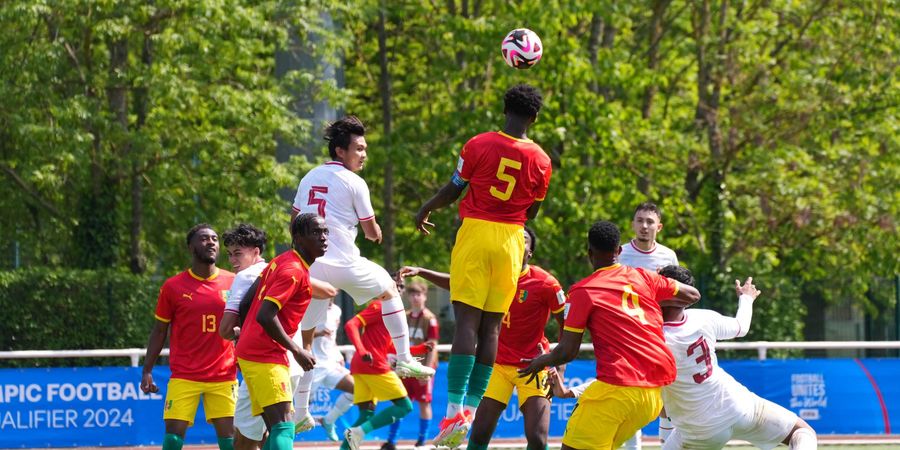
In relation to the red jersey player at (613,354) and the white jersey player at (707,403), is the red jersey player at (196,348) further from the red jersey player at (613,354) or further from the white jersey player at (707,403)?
the white jersey player at (707,403)

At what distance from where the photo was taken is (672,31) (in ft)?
92.8

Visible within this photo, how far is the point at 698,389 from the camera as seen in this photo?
1003 centimetres

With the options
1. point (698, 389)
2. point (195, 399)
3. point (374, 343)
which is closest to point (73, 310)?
point (374, 343)

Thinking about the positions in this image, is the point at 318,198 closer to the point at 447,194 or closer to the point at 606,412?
the point at 447,194

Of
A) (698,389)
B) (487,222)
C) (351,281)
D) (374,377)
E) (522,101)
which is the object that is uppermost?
(522,101)

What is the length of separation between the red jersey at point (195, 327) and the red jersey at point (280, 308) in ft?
6.42

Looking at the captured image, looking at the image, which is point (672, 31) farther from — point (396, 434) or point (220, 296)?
point (220, 296)

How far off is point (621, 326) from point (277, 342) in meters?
2.24

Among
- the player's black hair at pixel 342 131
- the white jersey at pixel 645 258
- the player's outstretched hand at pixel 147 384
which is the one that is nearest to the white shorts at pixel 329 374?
the player's outstretched hand at pixel 147 384

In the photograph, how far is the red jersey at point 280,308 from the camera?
936 cm

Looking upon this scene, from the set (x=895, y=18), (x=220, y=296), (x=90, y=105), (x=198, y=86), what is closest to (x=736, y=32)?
(x=895, y=18)

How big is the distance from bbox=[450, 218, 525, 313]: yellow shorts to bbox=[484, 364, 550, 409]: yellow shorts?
109 centimetres

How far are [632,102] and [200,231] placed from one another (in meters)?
18.4

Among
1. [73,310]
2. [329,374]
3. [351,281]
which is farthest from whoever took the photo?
[73,310]
